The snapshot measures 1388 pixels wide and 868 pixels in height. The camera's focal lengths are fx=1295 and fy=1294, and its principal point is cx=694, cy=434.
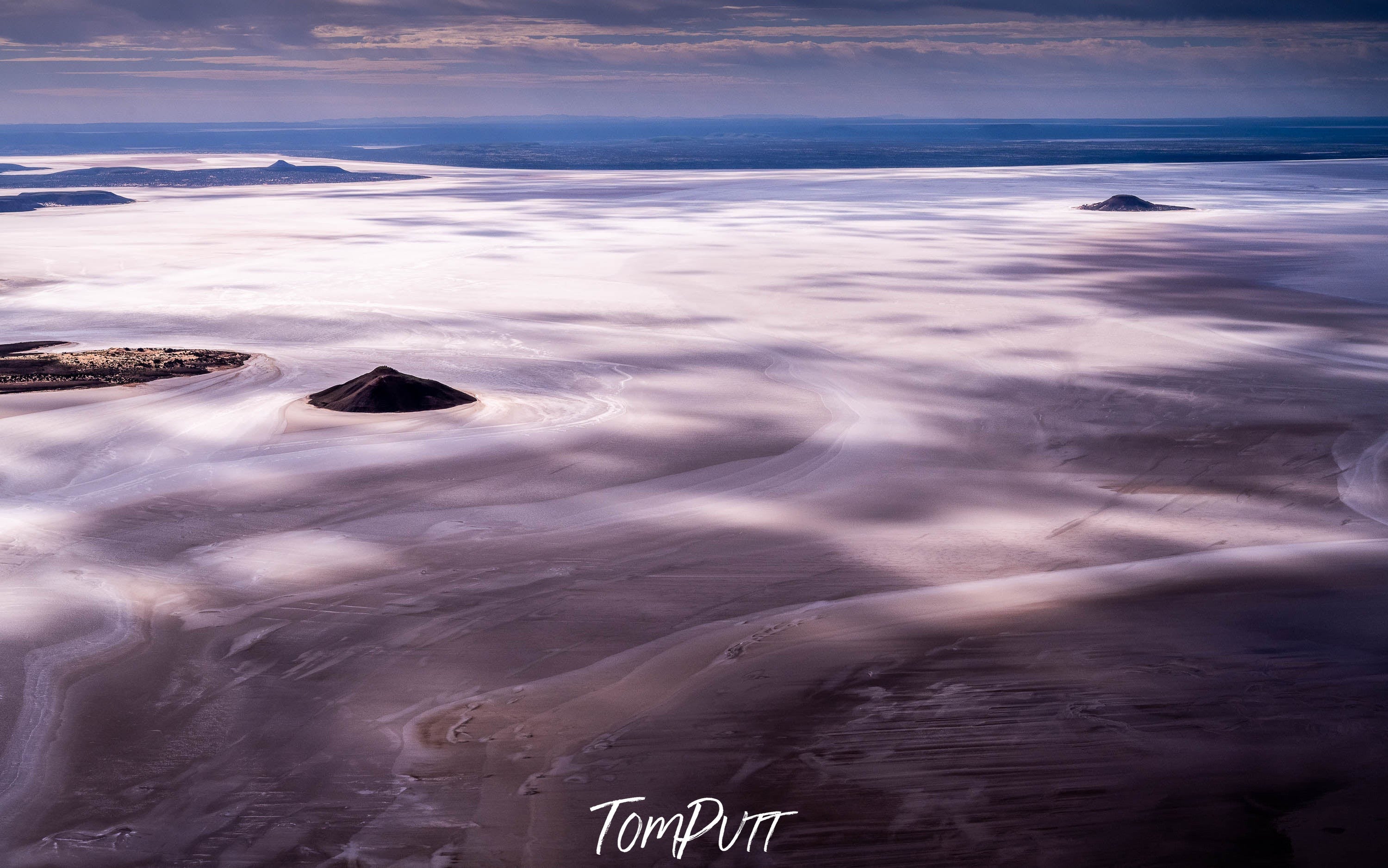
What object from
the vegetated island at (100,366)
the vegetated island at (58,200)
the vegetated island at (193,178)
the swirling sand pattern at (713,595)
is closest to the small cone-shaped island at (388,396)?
the swirling sand pattern at (713,595)

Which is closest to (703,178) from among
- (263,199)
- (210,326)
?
(263,199)

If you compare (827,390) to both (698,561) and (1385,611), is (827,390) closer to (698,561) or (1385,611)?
(698,561)

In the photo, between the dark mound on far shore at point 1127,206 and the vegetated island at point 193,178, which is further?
the vegetated island at point 193,178

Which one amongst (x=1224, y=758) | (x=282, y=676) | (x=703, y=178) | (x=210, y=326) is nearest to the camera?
(x=1224, y=758)

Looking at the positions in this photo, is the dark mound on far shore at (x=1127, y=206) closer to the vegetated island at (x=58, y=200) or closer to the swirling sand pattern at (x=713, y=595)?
the swirling sand pattern at (x=713, y=595)

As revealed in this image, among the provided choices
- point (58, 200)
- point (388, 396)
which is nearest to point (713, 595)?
point (388, 396)

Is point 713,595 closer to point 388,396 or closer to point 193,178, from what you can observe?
point 388,396
